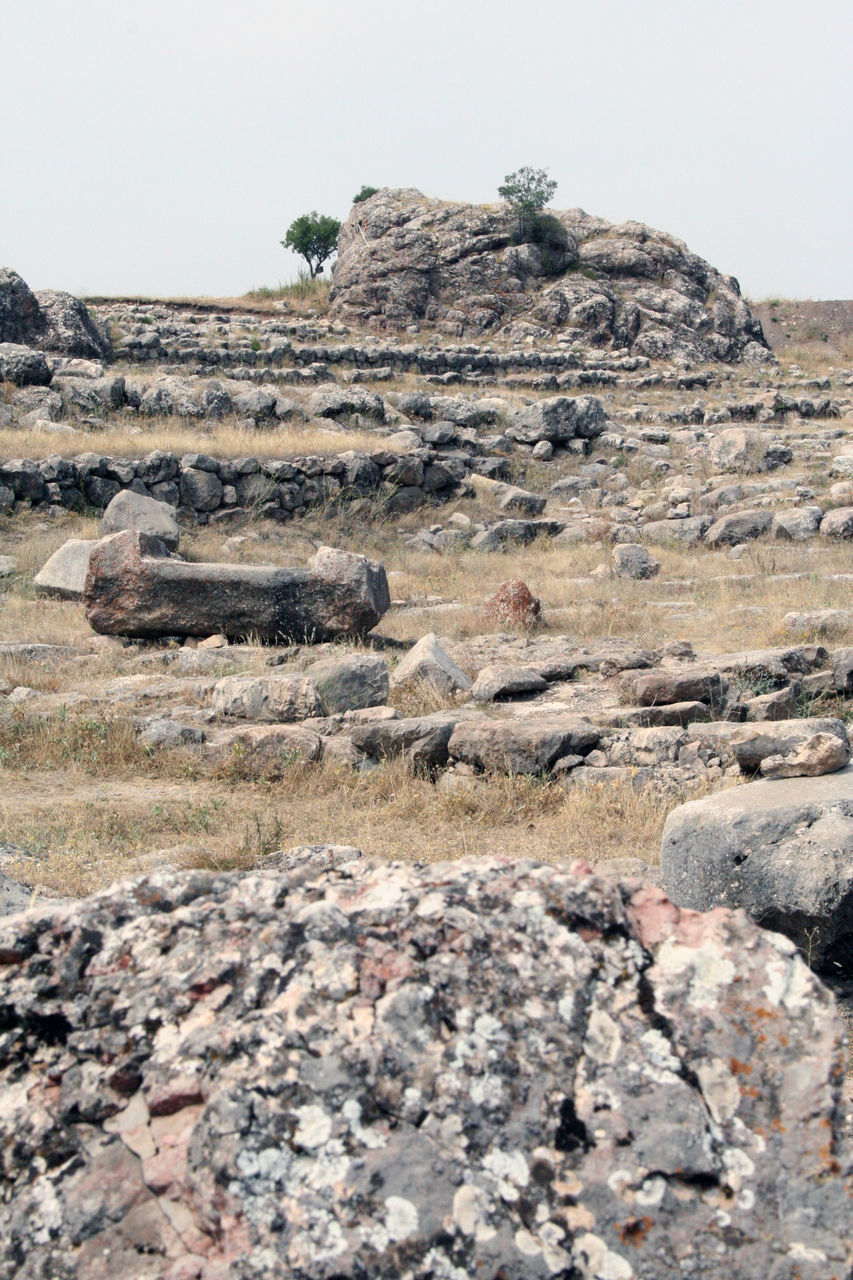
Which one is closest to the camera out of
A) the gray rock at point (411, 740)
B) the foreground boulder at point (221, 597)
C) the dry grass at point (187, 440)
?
the gray rock at point (411, 740)

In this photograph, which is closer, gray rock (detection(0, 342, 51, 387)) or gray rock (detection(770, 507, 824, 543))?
gray rock (detection(770, 507, 824, 543))

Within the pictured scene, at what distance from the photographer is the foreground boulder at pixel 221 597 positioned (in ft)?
28.6

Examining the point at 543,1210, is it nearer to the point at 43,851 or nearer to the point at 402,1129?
the point at 402,1129

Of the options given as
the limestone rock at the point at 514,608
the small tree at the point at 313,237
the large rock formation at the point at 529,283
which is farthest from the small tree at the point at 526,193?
the limestone rock at the point at 514,608

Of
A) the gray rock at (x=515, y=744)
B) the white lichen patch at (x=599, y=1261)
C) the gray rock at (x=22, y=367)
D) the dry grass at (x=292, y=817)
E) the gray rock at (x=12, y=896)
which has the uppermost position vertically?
the gray rock at (x=22, y=367)

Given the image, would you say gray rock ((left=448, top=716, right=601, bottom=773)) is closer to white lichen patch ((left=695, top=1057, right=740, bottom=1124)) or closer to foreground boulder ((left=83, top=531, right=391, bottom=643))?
foreground boulder ((left=83, top=531, right=391, bottom=643))

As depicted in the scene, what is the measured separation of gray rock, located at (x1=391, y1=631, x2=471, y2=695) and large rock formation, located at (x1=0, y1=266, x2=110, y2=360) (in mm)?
16272

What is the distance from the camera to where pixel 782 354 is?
35.7 metres

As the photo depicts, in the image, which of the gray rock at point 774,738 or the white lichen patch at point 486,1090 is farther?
the gray rock at point 774,738

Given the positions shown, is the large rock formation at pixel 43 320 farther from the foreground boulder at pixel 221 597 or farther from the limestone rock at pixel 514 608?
the limestone rock at pixel 514 608

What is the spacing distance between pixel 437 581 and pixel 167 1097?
10.7 m

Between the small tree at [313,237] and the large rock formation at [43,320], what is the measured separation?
24698 millimetres

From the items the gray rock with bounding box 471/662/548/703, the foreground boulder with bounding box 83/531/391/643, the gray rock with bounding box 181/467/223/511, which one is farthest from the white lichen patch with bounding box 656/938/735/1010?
the gray rock with bounding box 181/467/223/511

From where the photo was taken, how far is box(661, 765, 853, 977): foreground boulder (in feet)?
10.3
